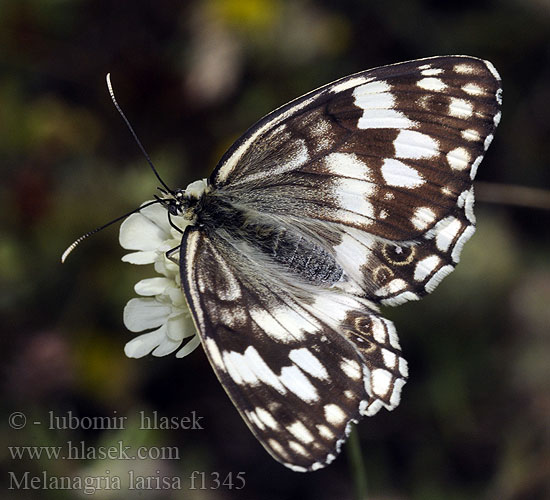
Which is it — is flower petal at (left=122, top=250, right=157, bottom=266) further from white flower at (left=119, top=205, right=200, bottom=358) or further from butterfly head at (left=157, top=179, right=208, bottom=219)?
butterfly head at (left=157, top=179, right=208, bottom=219)

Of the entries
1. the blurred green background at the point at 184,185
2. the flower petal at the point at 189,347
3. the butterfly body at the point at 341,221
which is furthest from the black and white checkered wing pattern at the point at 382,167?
the blurred green background at the point at 184,185

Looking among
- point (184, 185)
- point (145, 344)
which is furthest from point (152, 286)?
point (184, 185)

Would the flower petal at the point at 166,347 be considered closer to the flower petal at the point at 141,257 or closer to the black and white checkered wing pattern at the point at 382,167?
the flower petal at the point at 141,257

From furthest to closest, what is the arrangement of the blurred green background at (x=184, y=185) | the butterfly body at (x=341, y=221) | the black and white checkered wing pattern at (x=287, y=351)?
the blurred green background at (x=184, y=185) → the butterfly body at (x=341, y=221) → the black and white checkered wing pattern at (x=287, y=351)

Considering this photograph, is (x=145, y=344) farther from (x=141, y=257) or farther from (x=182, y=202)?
(x=182, y=202)

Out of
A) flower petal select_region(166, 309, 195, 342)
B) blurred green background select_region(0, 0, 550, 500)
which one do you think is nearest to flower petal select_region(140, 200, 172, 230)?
flower petal select_region(166, 309, 195, 342)

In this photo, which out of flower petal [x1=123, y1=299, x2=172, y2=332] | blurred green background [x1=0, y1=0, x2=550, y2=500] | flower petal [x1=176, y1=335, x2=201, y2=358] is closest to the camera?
flower petal [x1=176, y1=335, x2=201, y2=358]

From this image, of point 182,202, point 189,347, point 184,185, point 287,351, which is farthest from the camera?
point 184,185
